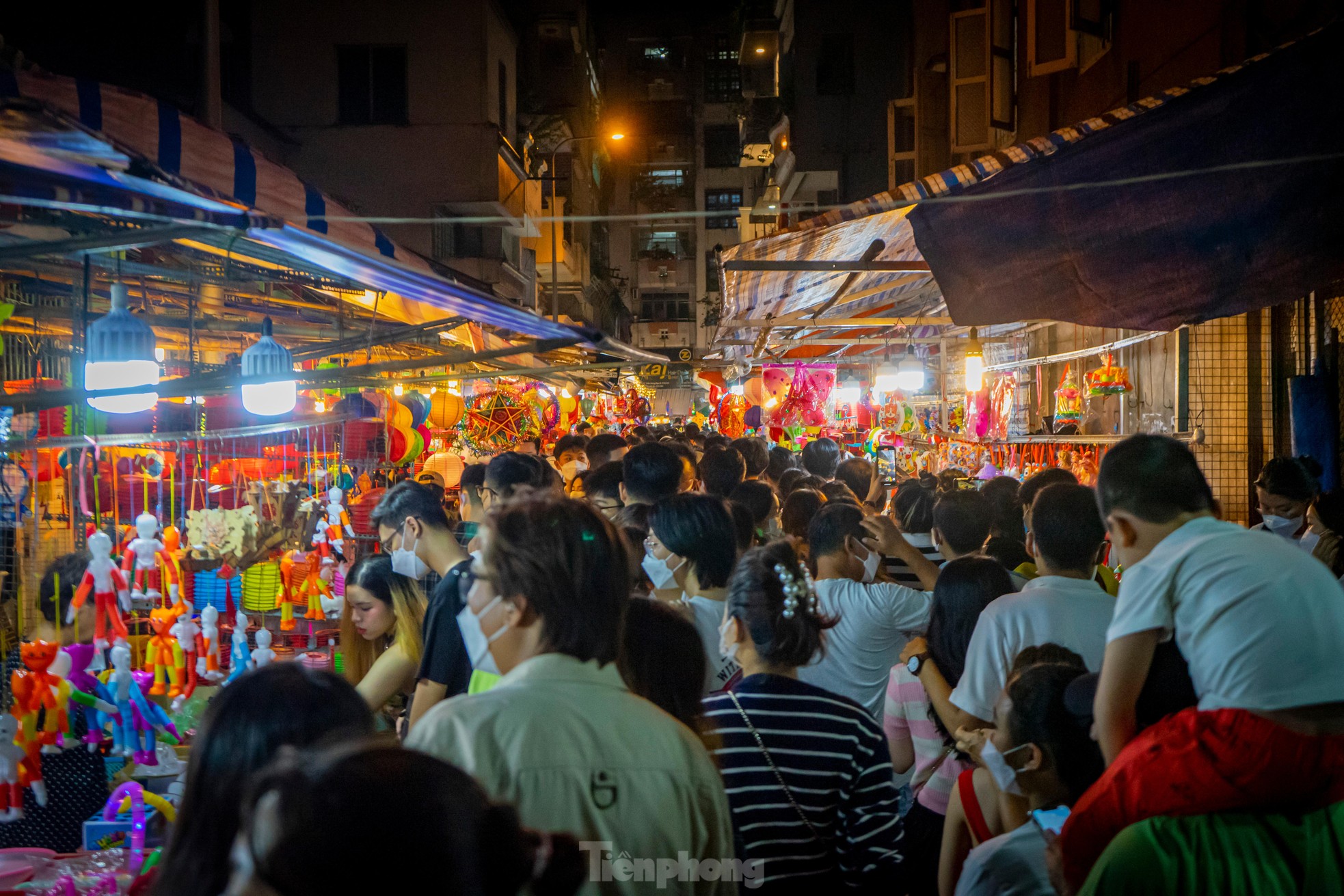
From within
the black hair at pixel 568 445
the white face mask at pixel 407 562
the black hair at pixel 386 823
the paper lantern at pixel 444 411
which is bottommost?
the white face mask at pixel 407 562

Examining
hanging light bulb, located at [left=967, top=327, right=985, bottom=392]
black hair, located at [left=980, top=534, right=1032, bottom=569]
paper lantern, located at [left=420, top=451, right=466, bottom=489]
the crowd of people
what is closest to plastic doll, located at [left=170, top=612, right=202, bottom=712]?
the crowd of people

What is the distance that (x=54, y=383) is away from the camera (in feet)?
16.1

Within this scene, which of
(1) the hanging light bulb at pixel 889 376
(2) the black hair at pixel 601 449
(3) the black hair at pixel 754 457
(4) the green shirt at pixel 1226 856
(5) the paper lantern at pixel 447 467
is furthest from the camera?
(1) the hanging light bulb at pixel 889 376

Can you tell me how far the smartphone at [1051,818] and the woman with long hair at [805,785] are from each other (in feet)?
1.18

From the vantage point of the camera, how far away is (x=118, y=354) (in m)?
3.51

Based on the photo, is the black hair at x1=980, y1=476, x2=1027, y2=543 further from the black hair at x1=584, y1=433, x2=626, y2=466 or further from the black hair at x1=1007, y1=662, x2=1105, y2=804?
the black hair at x1=584, y1=433, x2=626, y2=466

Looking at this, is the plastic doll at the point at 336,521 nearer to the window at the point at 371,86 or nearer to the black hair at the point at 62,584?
the black hair at the point at 62,584

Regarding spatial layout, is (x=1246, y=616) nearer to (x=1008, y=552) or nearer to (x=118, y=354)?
(x=1008, y=552)

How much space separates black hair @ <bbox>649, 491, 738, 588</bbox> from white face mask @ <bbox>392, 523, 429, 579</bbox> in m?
1.05

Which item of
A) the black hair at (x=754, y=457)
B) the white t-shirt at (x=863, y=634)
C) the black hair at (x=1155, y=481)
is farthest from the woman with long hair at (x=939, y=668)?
the black hair at (x=754, y=457)

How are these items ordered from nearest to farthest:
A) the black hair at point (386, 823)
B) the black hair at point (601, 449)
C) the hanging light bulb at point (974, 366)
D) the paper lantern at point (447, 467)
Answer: the black hair at point (386, 823) < the black hair at point (601, 449) < the paper lantern at point (447, 467) < the hanging light bulb at point (974, 366)

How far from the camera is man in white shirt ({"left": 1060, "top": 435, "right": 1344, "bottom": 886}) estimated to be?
2162 mm

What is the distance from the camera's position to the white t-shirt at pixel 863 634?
4.13 metres

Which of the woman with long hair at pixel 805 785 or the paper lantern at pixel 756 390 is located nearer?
the woman with long hair at pixel 805 785
